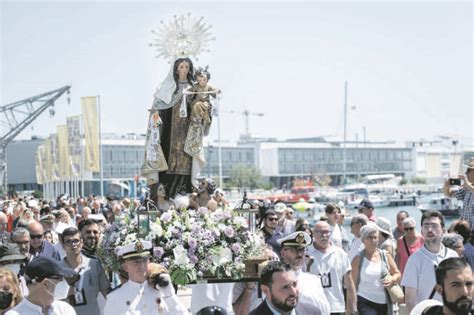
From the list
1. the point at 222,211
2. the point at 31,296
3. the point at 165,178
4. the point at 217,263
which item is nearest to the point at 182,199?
the point at 165,178

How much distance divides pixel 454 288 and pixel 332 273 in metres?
2.99

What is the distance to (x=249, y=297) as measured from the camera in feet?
26.5

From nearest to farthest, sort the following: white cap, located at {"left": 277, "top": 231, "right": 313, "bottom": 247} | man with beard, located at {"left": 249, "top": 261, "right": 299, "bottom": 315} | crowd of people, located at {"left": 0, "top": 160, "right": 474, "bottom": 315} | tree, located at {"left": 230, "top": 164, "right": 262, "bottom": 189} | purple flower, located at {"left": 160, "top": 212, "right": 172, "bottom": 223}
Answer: man with beard, located at {"left": 249, "top": 261, "right": 299, "bottom": 315} < crowd of people, located at {"left": 0, "top": 160, "right": 474, "bottom": 315} < white cap, located at {"left": 277, "top": 231, "right": 313, "bottom": 247} < purple flower, located at {"left": 160, "top": 212, "right": 172, "bottom": 223} < tree, located at {"left": 230, "top": 164, "right": 262, "bottom": 189}

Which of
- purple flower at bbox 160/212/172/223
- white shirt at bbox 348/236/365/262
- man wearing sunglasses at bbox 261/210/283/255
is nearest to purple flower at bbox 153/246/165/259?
A: purple flower at bbox 160/212/172/223

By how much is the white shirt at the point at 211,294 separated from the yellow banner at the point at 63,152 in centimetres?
3662

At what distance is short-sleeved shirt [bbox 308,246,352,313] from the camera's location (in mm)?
8078

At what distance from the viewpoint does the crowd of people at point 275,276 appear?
533cm

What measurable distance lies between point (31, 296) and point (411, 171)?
Result: 532 ft

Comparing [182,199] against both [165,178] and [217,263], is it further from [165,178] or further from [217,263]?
[217,263]

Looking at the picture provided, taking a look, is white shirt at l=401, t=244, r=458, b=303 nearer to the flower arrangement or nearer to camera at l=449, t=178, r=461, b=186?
the flower arrangement

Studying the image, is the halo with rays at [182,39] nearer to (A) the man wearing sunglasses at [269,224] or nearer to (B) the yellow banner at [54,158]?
(A) the man wearing sunglasses at [269,224]

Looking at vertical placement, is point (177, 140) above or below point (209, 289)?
above

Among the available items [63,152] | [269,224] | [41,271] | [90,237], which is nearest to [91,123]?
[63,152]

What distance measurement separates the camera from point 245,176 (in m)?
127
